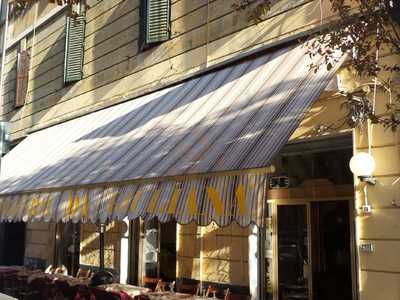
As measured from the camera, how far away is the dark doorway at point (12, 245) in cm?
1758

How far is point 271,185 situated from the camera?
9.38 metres

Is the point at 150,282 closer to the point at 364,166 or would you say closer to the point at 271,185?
the point at 271,185

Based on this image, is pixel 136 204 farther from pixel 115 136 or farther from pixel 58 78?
pixel 58 78

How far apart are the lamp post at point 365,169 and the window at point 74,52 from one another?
8506 millimetres

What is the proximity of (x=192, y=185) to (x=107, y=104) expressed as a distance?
21.9 ft

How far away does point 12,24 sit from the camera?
62.1 ft

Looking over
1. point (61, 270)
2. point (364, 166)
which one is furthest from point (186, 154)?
point (61, 270)

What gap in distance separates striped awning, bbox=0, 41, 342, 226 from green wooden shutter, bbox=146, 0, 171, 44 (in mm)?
1247

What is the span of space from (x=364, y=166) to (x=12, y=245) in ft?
45.6

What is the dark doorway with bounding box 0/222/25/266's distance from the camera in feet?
57.7

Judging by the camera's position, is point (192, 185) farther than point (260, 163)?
Yes

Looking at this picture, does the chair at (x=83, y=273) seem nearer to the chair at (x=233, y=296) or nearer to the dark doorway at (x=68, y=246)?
the dark doorway at (x=68, y=246)

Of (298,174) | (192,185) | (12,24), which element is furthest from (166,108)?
(12,24)

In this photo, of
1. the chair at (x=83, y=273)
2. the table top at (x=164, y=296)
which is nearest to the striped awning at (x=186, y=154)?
the table top at (x=164, y=296)
